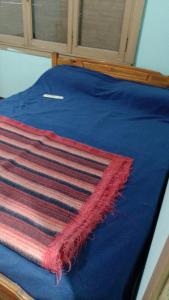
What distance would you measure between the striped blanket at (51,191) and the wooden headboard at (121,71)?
1.05 metres

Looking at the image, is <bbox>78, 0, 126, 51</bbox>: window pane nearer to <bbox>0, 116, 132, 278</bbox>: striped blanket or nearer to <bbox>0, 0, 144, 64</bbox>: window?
<bbox>0, 0, 144, 64</bbox>: window

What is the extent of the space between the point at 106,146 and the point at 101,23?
1477 millimetres

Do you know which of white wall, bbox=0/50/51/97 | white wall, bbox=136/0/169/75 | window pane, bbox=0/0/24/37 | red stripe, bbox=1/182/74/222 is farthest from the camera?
white wall, bbox=0/50/51/97

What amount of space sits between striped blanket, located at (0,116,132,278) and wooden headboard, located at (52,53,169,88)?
1.05 meters

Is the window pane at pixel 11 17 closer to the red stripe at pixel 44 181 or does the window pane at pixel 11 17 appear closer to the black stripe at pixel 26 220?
the red stripe at pixel 44 181

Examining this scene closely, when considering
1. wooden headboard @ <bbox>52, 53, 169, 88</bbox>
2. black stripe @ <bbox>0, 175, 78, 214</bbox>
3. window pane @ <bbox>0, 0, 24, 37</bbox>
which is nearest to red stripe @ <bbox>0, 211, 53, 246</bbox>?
black stripe @ <bbox>0, 175, 78, 214</bbox>

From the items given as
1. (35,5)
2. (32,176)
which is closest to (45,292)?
(32,176)

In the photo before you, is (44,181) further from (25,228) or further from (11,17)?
(11,17)

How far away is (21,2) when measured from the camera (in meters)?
2.65

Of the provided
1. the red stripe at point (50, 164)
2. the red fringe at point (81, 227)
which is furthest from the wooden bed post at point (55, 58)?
the red fringe at point (81, 227)

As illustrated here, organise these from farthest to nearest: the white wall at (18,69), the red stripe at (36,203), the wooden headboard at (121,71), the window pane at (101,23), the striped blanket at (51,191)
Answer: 1. the white wall at (18,69)
2. the window pane at (101,23)
3. the wooden headboard at (121,71)
4. the red stripe at (36,203)
5. the striped blanket at (51,191)

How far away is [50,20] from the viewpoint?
263 centimetres

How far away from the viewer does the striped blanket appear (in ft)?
2.88

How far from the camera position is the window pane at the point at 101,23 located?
7.40ft
